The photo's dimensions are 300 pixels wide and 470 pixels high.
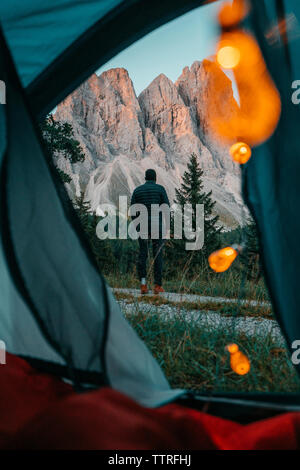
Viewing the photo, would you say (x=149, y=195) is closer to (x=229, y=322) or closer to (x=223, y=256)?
(x=229, y=322)

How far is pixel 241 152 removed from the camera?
0.85 metres

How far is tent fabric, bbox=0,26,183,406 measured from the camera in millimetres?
724

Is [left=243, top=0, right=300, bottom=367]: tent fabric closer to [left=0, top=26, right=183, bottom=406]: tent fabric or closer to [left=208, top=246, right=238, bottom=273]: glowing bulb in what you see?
[left=208, top=246, right=238, bottom=273]: glowing bulb

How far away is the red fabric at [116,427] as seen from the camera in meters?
0.50

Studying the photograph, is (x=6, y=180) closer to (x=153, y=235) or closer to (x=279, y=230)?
(x=279, y=230)

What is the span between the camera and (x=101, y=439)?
50 centimetres

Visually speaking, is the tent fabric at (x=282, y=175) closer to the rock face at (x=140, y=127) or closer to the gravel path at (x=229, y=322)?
the gravel path at (x=229, y=322)

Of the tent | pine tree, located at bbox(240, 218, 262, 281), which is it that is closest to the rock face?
pine tree, located at bbox(240, 218, 262, 281)

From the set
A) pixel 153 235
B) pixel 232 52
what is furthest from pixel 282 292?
pixel 153 235

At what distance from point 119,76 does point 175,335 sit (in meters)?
68.6

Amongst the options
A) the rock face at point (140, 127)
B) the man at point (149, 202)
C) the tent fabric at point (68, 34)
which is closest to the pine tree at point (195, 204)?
the man at point (149, 202)

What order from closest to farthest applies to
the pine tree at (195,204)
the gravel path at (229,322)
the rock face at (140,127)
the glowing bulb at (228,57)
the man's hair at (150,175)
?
the glowing bulb at (228,57) < the gravel path at (229,322) < the man's hair at (150,175) < the pine tree at (195,204) < the rock face at (140,127)

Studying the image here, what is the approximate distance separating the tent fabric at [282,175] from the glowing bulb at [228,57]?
2.7 inches

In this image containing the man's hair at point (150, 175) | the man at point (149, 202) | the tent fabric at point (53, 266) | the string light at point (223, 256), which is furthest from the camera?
the man's hair at point (150, 175)
